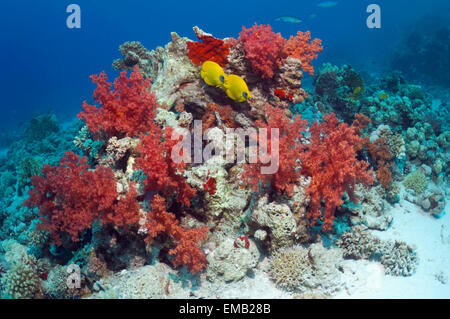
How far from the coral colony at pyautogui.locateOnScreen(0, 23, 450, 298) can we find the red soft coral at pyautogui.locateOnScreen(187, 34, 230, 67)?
0.8 inches

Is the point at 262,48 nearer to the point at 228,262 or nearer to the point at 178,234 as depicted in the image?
the point at 178,234

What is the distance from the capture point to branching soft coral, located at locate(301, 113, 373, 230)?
385 cm

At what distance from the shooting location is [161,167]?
11.6 feet

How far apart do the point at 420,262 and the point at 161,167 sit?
479cm

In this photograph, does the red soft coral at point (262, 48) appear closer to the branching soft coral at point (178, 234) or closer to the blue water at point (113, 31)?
the branching soft coral at point (178, 234)

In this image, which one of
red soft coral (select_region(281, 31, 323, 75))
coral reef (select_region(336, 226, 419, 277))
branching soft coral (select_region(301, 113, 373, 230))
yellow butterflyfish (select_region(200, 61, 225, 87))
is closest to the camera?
branching soft coral (select_region(301, 113, 373, 230))

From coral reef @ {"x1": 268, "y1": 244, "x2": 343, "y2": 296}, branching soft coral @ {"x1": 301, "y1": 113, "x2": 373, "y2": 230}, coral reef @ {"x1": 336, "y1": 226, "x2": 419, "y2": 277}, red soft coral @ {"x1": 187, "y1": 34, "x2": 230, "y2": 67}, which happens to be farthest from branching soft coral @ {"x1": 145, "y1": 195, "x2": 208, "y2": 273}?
red soft coral @ {"x1": 187, "y1": 34, "x2": 230, "y2": 67}

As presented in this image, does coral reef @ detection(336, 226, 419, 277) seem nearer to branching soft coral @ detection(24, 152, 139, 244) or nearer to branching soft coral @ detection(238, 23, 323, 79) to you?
branching soft coral @ detection(238, 23, 323, 79)

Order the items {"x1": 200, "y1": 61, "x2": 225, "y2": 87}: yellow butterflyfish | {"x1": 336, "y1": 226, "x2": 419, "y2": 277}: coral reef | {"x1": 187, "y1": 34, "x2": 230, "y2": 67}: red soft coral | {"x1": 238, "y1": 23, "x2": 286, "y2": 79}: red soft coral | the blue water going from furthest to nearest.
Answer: the blue water
{"x1": 187, "y1": 34, "x2": 230, "y2": 67}: red soft coral
{"x1": 238, "y1": 23, "x2": 286, "y2": 79}: red soft coral
{"x1": 200, "y1": 61, "x2": 225, "y2": 87}: yellow butterflyfish
{"x1": 336, "y1": 226, "x2": 419, "y2": 277}: coral reef

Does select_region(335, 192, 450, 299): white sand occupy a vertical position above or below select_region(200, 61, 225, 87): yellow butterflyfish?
below

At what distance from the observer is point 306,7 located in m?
103

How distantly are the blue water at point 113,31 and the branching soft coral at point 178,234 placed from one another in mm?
24137
